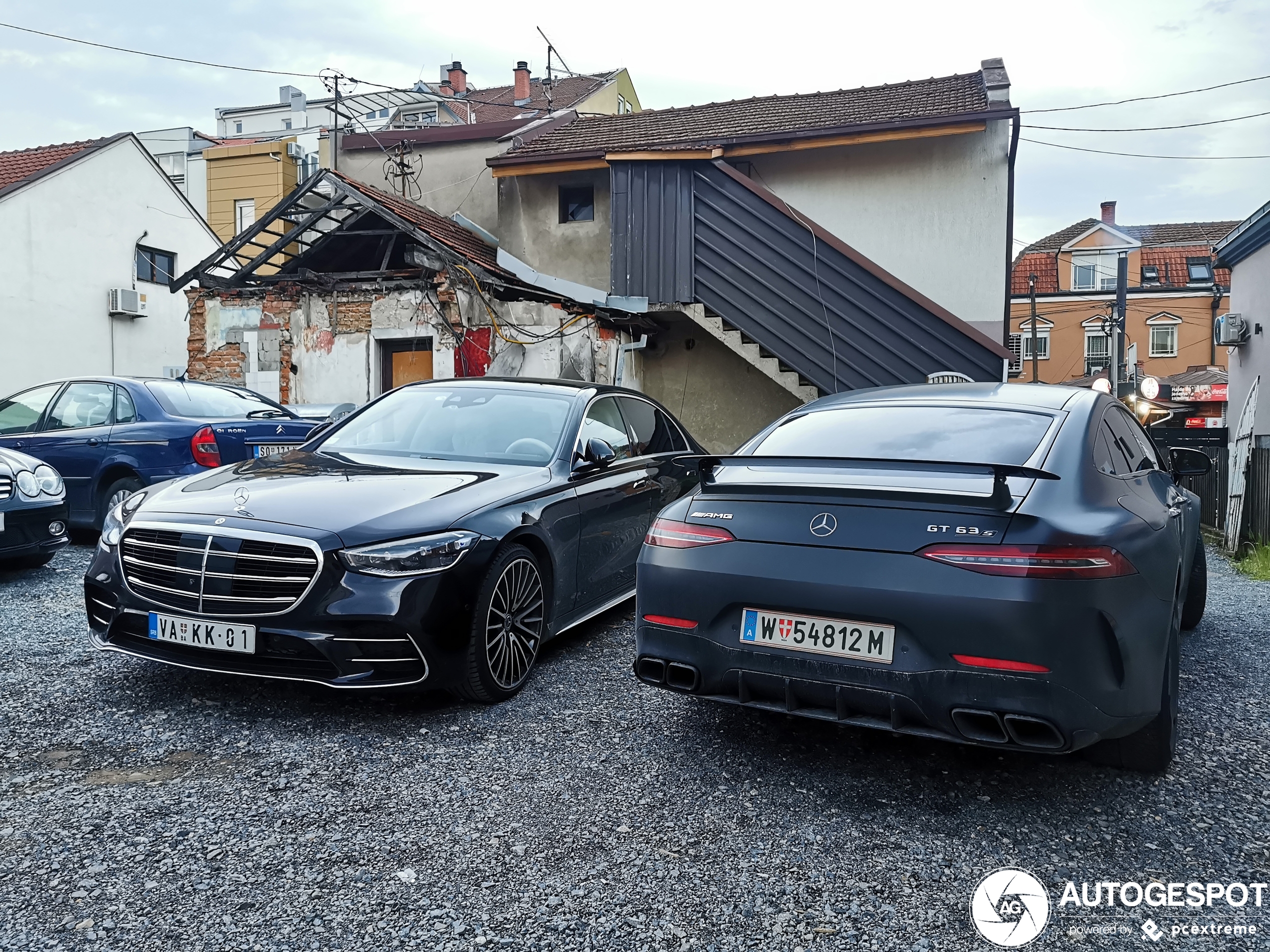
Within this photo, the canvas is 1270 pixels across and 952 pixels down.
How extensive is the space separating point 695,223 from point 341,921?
1288 centimetres

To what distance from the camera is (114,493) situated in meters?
7.48

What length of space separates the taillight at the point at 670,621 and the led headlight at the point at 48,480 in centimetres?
514

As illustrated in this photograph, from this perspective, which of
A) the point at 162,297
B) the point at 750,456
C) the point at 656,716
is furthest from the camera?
the point at 162,297

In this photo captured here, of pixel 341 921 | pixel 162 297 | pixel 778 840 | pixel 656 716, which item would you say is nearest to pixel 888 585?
pixel 778 840

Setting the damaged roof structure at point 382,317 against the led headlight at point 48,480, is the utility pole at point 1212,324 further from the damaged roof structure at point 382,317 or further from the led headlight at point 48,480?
the led headlight at point 48,480

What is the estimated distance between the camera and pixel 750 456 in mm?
3445

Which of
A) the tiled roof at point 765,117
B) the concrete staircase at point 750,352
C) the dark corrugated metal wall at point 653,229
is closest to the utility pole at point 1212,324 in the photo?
the tiled roof at point 765,117

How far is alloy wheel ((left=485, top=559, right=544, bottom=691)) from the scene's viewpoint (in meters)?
3.80

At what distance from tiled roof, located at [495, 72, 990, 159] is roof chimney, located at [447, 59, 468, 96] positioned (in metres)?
16.7

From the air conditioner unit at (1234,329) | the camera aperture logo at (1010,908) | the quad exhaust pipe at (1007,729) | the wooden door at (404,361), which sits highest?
the air conditioner unit at (1234,329)

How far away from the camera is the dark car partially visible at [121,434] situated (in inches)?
292

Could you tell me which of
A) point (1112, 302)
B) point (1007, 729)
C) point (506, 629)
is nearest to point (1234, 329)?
point (1007, 729)

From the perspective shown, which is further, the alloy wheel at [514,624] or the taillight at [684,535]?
the alloy wheel at [514,624]

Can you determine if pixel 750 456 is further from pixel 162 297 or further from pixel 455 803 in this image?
pixel 162 297
